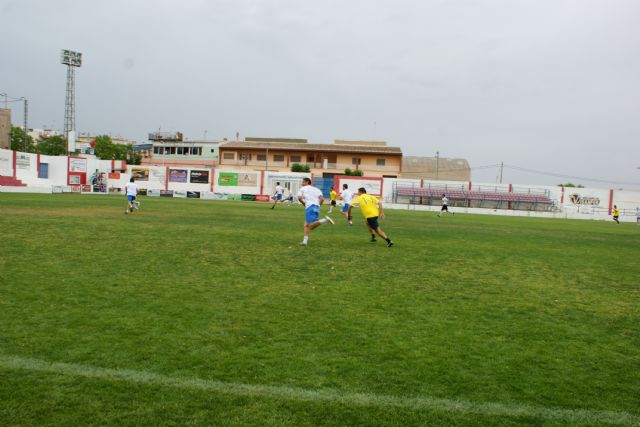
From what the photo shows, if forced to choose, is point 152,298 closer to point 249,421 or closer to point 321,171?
point 249,421

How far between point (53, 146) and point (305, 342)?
306ft

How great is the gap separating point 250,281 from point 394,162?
64031mm

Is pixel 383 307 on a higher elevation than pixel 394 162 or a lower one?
lower

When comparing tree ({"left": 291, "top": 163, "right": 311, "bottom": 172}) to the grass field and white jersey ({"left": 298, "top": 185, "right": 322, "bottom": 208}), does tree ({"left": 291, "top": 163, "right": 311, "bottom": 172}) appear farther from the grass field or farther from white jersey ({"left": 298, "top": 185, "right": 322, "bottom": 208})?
the grass field

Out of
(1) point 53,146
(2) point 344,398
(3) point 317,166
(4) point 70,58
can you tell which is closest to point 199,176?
(3) point 317,166

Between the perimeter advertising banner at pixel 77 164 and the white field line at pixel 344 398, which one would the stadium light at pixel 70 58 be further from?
the white field line at pixel 344 398

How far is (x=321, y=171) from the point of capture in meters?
69.9

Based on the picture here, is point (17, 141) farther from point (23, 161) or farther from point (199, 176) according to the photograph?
point (199, 176)

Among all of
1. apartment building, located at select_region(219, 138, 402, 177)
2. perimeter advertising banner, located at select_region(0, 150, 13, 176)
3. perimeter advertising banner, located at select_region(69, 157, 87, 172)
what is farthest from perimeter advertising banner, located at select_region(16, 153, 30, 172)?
apartment building, located at select_region(219, 138, 402, 177)

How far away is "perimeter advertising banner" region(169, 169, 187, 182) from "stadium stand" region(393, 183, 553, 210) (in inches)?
973

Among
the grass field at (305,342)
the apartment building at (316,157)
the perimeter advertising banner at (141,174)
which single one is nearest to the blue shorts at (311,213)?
the grass field at (305,342)

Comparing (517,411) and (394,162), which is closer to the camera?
(517,411)

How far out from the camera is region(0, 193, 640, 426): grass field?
366cm

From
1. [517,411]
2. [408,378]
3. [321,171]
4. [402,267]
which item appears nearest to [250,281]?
[402,267]
